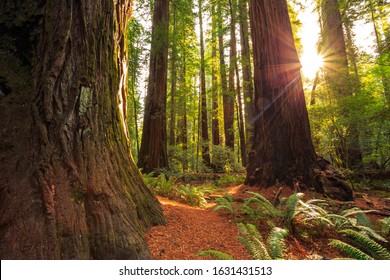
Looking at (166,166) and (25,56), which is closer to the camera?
(25,56)

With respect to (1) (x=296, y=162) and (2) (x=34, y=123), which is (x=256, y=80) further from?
(2) (x=34, y=123)

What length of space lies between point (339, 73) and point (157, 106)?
645cm

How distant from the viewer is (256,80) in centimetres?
610

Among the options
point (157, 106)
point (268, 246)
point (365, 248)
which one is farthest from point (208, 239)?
point (157, 106)

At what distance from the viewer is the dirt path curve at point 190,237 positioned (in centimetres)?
217

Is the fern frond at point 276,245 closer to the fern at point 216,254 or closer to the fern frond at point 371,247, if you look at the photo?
the fern at point 216,254

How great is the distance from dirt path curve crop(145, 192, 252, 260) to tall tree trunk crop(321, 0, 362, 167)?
210 inches

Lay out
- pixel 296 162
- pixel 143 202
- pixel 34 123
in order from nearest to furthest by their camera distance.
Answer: pixel 34 123 → pixel 143 202 → pixel 296 162

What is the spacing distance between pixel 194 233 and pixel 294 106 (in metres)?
4.23

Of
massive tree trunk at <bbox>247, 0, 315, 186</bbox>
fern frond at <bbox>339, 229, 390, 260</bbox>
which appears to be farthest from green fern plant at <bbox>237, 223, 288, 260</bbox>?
massive tree trunk at <bbox>247, 0, 315, 186</bbox>

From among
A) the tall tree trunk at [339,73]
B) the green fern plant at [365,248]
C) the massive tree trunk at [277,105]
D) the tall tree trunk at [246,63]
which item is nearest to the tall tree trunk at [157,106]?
the tall tree trunk at [246,63]

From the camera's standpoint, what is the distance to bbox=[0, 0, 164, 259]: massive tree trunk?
1.71 metres

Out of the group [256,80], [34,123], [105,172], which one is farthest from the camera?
[256,80]

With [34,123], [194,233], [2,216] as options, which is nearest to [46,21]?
[34,123]
